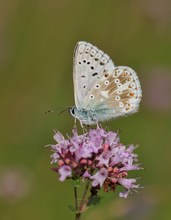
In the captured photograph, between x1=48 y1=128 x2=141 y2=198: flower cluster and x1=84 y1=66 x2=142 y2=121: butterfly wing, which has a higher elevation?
x1=84 y1=66 x2=142 y2=121: butterfly wing

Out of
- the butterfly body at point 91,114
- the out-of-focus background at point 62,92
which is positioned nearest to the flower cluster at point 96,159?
the butterfly body at point 91,114

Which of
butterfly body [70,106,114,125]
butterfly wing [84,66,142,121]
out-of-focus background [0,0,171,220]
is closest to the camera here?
butterfly body [70,106,114,125]

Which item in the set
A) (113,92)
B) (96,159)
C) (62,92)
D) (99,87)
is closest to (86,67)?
(99,87)

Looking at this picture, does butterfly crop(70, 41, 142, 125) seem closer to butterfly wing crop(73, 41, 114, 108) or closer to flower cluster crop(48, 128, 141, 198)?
butterfly wing crop(73, 41, 114, 108)

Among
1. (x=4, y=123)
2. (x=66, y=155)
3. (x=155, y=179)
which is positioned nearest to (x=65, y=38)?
(x=4, y=123)

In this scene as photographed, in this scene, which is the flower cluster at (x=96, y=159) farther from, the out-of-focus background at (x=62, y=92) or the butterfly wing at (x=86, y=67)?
the out-of-focus background at (x=62, y=92)

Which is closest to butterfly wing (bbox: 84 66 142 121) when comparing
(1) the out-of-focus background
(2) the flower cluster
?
(2) the flower cluster
